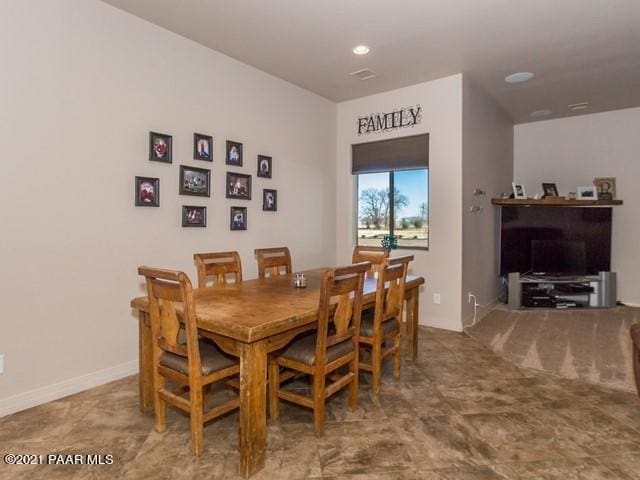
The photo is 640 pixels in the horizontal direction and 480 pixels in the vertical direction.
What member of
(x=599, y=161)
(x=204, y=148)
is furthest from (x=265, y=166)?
(x=599, y=161)

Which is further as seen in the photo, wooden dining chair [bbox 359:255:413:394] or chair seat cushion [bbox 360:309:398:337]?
chair seat cushion [bbox 360:309:398:337]

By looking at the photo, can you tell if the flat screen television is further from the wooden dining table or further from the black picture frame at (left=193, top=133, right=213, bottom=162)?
the black picture frame at (left=193, top=133, right=213, bottom=162)

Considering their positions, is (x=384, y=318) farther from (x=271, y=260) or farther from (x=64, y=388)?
(x=64, y=388)

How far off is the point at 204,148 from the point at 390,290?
2.07 m

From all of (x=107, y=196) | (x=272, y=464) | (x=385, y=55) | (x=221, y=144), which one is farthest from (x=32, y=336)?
(x=385, y=55)

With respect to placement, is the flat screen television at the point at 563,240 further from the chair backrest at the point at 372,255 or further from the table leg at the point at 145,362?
the table leg at the point at 145,362

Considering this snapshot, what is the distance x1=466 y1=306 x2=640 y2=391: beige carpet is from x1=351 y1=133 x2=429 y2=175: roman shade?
6.63 feet

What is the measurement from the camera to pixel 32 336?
259 cm

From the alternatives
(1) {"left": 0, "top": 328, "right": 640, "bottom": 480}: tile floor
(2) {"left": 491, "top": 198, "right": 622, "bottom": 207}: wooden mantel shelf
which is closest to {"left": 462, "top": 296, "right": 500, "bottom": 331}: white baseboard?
(2) {"left": 491, "top": 198, "right": 622, "bottom": 207}: wooden mantel shelf

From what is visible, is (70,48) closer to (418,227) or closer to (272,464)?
(272,464)

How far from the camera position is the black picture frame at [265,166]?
13.6 feet

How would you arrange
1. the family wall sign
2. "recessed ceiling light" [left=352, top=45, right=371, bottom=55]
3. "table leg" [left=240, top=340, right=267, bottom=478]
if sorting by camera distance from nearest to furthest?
"table leg" [left=240, top=340, right=267, bottom=478], "recessed ceiling light" [left=352, top=45, right=371, bottom=55], the family wall sign

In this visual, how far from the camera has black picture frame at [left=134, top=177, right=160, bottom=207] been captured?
3105 millimetres

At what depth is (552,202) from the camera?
213 inches
